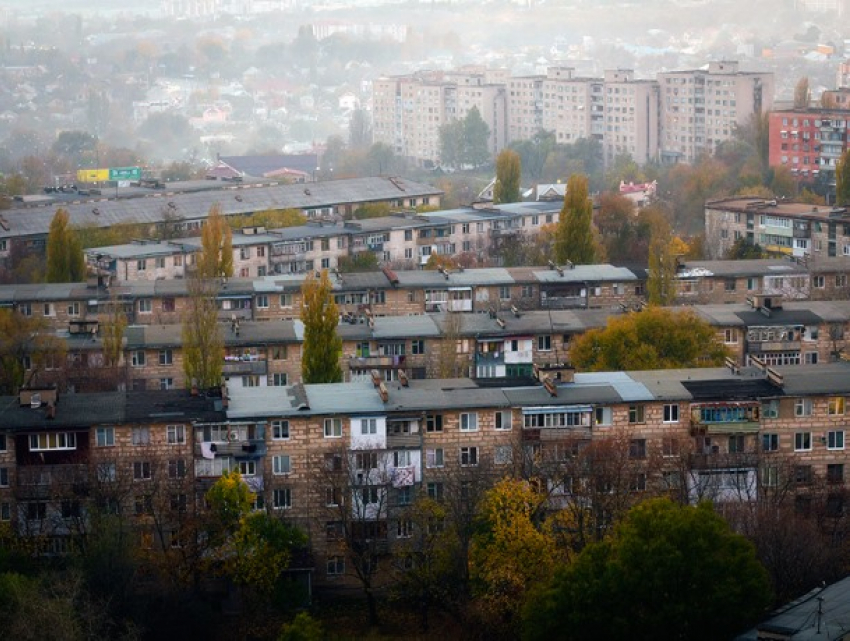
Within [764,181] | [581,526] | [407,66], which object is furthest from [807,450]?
[407,66]

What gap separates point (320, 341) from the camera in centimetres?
1811

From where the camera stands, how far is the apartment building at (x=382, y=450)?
14.7 meters

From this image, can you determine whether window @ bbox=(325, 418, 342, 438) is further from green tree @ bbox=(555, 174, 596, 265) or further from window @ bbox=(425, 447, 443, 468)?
green tree @ bbox=(555, 174, 596, 265)

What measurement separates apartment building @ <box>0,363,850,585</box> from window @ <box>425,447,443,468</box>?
10mm

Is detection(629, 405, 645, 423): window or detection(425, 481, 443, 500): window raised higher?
detection(629, 405, 645, 423): window

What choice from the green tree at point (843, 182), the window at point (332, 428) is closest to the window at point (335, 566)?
the window at point (332, 428)

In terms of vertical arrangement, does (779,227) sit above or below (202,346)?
above

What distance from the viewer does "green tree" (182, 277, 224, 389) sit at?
18.3 m

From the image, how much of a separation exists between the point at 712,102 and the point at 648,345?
105ft

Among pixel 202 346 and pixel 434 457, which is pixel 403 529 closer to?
pixel 434 457

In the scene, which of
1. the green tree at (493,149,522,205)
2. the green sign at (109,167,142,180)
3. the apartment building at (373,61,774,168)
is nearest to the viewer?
the green tree at (493,149,522,205)

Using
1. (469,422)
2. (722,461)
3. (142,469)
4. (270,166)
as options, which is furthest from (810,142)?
(142,469)

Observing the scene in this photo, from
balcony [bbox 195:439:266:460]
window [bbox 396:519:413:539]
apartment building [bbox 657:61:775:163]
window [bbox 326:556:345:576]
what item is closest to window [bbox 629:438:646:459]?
window [bbox 396:519:413:539]

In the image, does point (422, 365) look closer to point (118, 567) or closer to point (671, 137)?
point (118, 567)
